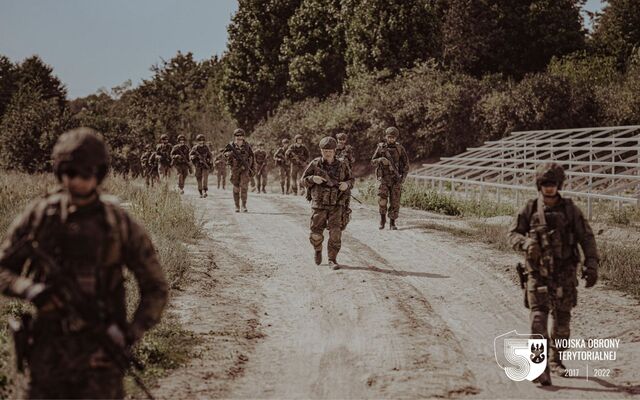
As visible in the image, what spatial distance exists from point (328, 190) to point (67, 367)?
7.56 meters

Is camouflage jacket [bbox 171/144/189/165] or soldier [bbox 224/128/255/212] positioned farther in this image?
camouflage jacket [bbox 171/144/189/165]

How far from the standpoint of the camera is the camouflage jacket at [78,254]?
3.79 meters

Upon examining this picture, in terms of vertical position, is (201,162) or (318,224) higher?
→ (201,162)

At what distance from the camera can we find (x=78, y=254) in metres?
3.80

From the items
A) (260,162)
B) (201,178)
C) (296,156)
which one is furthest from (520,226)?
(260,162)

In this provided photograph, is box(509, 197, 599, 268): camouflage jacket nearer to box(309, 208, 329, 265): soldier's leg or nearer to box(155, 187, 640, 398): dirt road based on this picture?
box(155, 187, 640, 398): dirt road

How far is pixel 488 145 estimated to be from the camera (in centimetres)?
2889

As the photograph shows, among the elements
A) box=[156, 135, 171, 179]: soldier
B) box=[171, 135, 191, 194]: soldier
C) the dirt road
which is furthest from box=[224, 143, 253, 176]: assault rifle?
box=[156, 135, 171, 179]: soldier

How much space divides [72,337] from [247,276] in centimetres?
768

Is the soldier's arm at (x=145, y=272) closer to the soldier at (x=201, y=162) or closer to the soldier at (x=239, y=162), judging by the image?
the soldier at (x=239, y=162)

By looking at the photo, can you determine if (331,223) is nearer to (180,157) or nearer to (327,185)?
A: (327,185)

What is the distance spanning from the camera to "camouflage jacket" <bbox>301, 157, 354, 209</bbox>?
11172 mm

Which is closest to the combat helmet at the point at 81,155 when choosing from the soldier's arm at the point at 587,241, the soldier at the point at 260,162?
the soldier's arm at the point at 587,241

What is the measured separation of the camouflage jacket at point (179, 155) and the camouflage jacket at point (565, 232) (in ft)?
59.2
